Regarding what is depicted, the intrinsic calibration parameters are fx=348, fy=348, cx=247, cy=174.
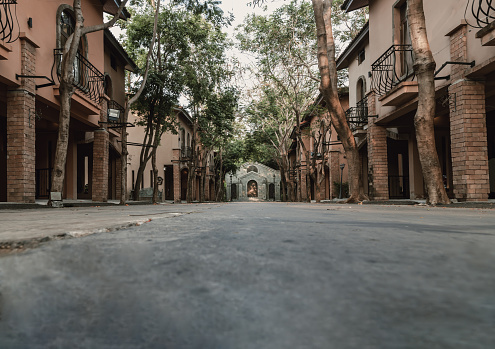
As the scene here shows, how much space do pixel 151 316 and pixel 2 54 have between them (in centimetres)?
766

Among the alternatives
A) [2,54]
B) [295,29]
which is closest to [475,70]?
[2,54]

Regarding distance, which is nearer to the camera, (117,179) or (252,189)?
(117,179)

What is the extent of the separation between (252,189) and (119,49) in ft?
127

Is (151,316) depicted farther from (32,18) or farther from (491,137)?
(491,137)

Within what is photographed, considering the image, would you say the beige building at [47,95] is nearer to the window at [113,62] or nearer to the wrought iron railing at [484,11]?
the window at [113,62]

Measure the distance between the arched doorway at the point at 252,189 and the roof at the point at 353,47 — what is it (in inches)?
1385

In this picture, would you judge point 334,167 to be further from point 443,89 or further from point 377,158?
point 443,89

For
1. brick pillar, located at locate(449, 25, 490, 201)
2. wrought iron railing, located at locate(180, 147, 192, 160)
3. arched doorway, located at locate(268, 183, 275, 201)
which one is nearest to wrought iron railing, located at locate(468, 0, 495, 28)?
brick pillar, located at locate(449, 25, 490, 201)

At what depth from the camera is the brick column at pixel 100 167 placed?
38.1 feet

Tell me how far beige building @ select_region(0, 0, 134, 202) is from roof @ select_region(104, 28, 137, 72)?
0.04 m

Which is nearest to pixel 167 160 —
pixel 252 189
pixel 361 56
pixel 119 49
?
pixel 119 49

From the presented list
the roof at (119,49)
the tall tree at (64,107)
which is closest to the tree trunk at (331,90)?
the tall tree at (64,107)

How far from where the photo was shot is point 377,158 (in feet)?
38.3

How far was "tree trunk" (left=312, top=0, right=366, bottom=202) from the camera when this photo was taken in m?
8.42
